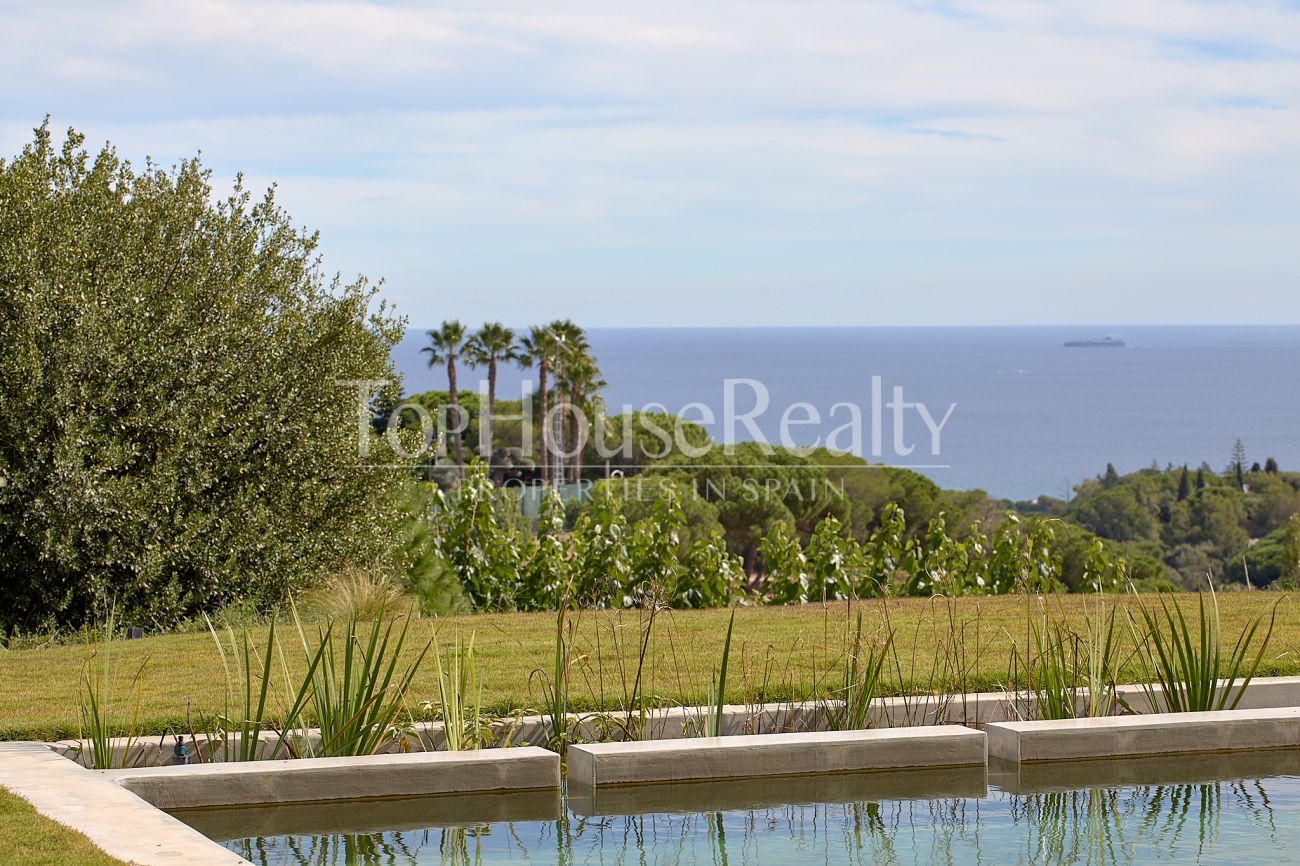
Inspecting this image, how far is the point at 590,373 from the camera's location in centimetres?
5206

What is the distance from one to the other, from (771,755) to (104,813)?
2656 mm

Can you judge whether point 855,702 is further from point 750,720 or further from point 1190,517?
point 1190,517

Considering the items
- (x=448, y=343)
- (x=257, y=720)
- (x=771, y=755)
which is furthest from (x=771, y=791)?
(x=448, y=343)

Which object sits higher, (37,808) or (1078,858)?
(37,808)

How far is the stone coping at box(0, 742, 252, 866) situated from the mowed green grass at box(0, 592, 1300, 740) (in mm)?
786

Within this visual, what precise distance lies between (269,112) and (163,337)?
1252 cm

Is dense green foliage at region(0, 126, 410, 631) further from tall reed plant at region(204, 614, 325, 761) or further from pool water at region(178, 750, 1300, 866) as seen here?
pool water at region(178, 750, 1300, 866)

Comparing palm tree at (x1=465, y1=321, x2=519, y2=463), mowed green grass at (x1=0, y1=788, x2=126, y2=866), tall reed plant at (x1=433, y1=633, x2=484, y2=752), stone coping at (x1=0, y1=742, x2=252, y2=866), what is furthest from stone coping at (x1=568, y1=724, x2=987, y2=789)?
palm tree at (x1=465, y1=321, x2=519, y2=463)

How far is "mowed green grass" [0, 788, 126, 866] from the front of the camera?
3.99 metres

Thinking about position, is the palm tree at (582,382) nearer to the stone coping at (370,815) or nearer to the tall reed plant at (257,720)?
the tall reed plant at (257,720)

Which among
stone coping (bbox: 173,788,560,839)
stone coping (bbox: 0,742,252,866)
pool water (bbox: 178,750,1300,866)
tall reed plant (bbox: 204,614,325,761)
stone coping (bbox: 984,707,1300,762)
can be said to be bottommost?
pool water (bbox: 178,750,1300,866)

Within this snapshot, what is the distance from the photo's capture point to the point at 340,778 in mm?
5234

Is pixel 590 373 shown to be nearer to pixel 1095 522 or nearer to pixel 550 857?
pixel 1095 522

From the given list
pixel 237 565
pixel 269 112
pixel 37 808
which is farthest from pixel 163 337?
pixel 269 112
